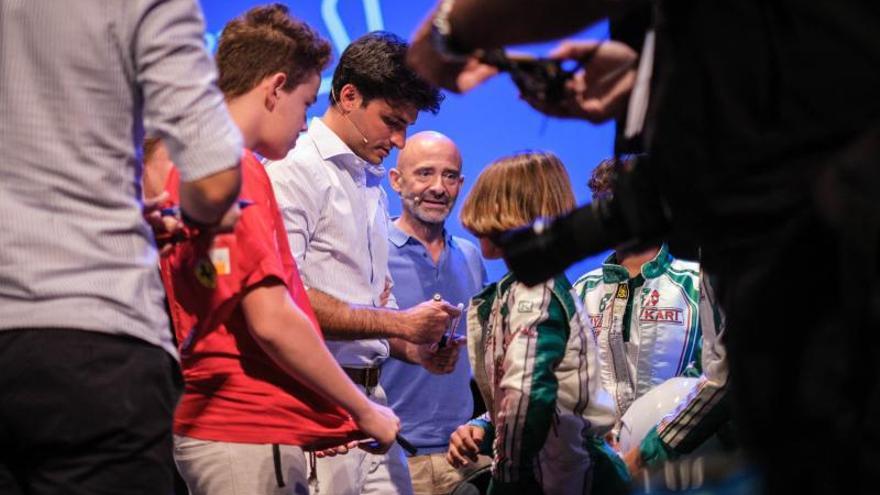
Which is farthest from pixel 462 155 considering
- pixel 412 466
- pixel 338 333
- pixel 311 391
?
pixel 311 391

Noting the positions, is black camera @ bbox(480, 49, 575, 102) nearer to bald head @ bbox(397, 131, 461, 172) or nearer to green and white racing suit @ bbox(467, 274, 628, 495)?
green and white racing suit @ bbox(467, 274, 628, 495)

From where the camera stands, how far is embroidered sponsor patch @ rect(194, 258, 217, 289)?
2.05 m

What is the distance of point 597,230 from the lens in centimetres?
120

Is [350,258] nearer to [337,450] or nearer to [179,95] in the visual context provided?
[337,450]

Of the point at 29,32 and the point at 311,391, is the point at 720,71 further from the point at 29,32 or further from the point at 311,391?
the point at 311,391

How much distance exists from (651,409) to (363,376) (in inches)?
34.7

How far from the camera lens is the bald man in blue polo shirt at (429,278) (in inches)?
192

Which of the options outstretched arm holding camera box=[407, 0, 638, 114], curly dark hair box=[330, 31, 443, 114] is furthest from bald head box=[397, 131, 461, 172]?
outstretched arm holding camera box=[407, 0, 638, 114]

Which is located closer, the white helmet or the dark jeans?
the dark jeans

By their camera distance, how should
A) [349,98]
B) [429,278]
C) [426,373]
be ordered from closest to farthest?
[349,98]
[426,373]
[429,278]

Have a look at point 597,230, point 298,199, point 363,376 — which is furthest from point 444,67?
point 363,376

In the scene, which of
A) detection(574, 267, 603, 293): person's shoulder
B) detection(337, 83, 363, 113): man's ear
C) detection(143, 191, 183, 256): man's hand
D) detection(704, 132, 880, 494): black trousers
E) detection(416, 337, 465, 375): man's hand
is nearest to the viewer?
detection(704, 132, 880, 494): black trousers

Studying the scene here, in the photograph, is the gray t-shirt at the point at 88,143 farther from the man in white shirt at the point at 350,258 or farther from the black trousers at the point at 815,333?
the man in white shirt at the point at 350,258

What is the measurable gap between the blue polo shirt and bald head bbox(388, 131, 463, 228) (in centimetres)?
13
